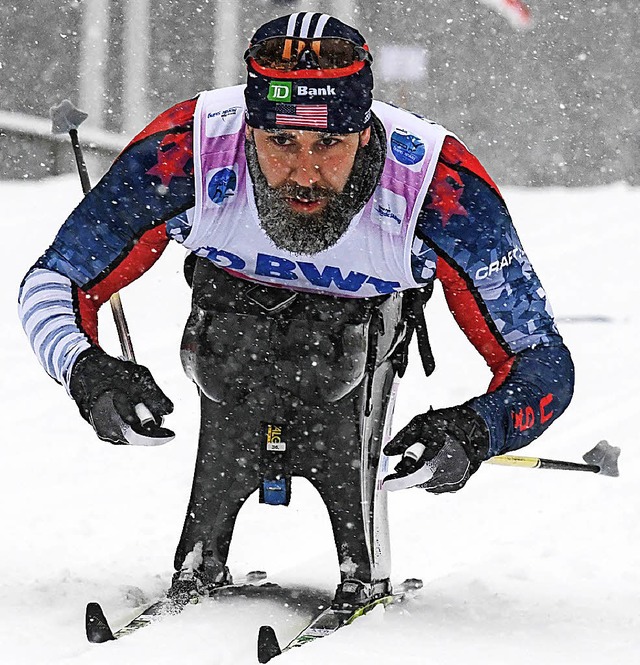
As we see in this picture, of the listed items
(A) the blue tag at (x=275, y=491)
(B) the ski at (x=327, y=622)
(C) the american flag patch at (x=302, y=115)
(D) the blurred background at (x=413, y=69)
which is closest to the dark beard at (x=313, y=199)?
(C) the american flag patch at (x=302, y=115)

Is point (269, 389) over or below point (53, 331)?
below

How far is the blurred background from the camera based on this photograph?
1235cm

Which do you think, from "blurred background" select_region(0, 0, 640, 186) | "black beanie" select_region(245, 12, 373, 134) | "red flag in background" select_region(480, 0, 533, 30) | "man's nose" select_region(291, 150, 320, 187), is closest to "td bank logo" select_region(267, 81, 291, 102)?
"black beanie" select_region(245, 12, 373, 134)

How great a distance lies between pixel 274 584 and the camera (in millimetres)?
3951

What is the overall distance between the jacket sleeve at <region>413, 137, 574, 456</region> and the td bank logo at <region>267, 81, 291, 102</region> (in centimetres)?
47

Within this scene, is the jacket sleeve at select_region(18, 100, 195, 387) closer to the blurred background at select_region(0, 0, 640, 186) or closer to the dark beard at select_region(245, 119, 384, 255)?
the dark beard at select_region(245, 119, 384, 255)

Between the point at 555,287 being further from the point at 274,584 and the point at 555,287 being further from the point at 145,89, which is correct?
the point at 274,584

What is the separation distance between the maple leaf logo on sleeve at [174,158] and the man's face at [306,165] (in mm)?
260

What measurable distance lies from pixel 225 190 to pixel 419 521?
1913 millimetres

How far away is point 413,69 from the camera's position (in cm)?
1362

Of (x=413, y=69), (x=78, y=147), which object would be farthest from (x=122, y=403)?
(x=413, y=69)

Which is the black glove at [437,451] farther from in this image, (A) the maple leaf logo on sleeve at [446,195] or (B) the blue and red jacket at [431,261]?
(A) the maple leaf logo on sleeve at [446,195]

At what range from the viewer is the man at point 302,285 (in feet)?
11.1

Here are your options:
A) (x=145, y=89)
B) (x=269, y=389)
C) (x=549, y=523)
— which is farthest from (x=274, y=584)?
(x=145, y=89)
